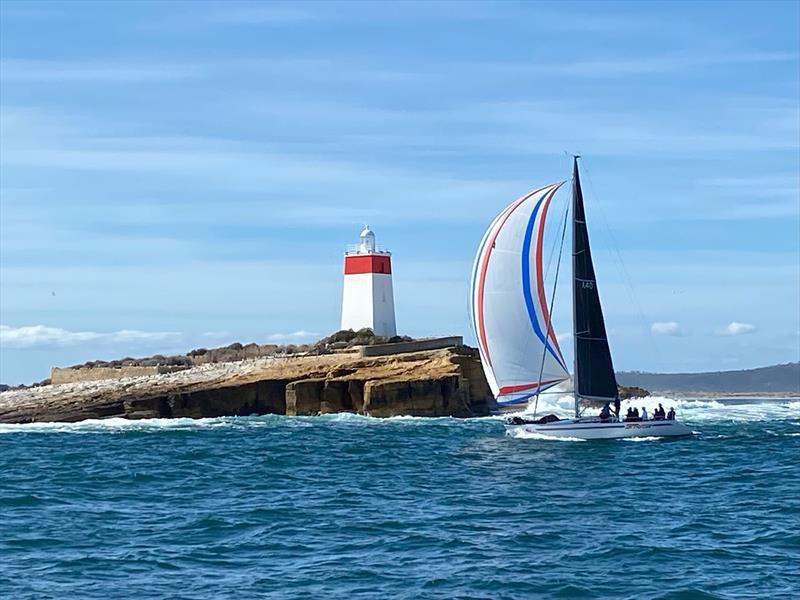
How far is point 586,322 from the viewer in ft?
121

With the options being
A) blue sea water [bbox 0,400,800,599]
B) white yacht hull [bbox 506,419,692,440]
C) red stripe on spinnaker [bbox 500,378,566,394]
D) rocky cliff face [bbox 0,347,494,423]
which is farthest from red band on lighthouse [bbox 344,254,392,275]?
red stripe on spinnaker [bbox 500,378,566,394]

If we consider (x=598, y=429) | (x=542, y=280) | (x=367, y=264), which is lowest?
(x=598, y=429)

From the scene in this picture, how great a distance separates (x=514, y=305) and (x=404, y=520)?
50.3ft

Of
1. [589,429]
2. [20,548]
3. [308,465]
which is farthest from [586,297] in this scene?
[20,548]

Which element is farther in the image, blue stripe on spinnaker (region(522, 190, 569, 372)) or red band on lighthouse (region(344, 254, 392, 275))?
red band on lighthouse (region(344, 254, 392, 275))

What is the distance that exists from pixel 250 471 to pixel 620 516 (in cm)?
1004

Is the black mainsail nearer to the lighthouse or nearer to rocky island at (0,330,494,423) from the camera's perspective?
rocky island at (0,330,494,423)

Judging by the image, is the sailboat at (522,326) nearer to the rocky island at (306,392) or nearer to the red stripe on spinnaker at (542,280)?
the red stripe on spinnaker at (542,280)

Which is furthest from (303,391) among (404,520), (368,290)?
(404,520)

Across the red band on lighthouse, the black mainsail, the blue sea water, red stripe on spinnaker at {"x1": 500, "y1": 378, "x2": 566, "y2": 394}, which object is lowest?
the blue sea water

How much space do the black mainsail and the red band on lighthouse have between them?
23.9 metres

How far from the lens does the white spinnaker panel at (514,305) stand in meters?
34.8

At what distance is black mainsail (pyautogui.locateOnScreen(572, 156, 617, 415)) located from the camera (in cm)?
3647

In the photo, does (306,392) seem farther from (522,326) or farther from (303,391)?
(522,326)
